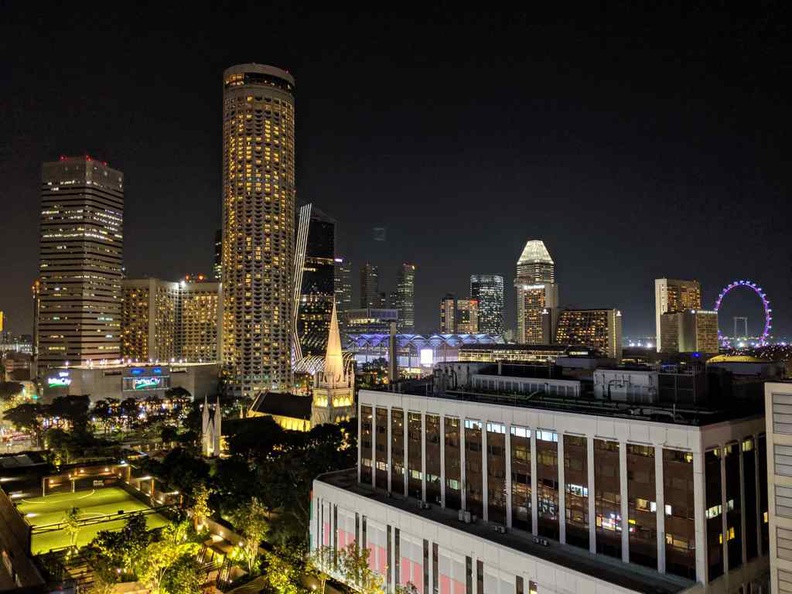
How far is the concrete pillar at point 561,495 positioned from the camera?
40.4 meters

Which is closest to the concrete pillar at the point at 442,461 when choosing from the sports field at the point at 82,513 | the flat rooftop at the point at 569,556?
the flat rooftop at the point at 569,556

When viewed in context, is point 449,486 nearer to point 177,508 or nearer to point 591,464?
point 591,464

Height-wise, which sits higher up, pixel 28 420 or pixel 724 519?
pixel 724 519

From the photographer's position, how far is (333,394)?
115 metres

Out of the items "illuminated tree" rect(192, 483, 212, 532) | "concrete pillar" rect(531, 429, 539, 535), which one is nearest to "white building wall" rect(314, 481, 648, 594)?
"concrete pillar" rect(531, 429, 539, 535)

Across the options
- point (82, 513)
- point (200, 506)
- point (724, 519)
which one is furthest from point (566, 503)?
point (82, 513)

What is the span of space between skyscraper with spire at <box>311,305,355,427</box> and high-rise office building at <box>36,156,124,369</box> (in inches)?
4129

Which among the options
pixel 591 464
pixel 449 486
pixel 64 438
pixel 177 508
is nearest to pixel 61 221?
pixel 64 438

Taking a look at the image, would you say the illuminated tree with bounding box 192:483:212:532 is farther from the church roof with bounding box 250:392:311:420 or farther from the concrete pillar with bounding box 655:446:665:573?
the church roof with bounding box 250:392:311:420

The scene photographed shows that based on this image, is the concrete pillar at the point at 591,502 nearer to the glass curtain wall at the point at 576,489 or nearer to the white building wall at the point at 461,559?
the glass curtain wall at the point at 576,489

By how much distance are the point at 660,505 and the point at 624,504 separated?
2300 millimetres

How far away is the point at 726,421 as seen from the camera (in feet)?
119

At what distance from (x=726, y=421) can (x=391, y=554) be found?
2853 centimetres

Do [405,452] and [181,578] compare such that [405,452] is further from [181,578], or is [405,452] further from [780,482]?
[780,482]
